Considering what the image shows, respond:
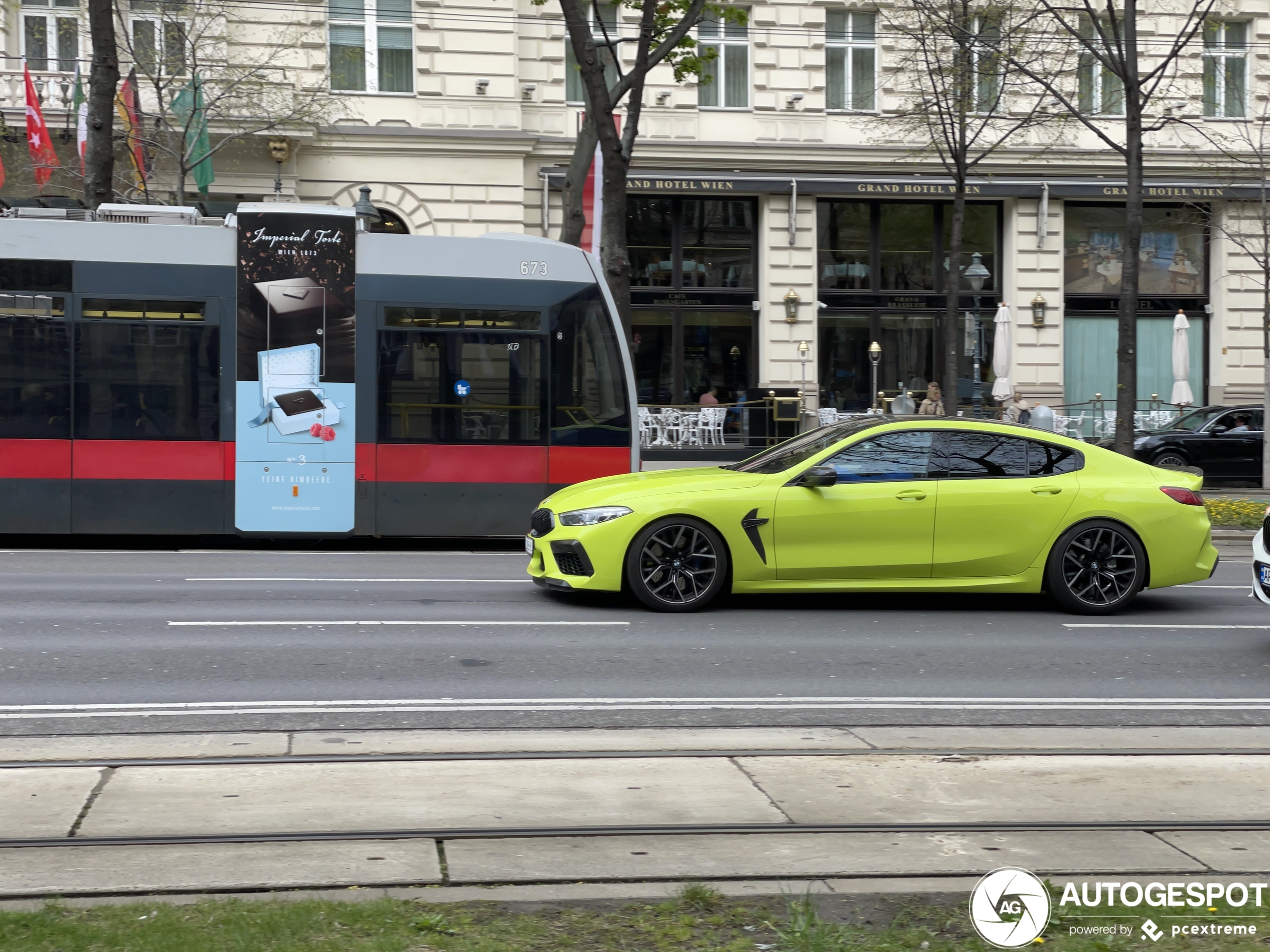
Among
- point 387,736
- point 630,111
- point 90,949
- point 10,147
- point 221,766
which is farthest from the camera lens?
point 10,147

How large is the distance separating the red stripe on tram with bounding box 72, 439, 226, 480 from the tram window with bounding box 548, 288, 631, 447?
3533 mm

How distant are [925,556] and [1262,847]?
18.0 feet

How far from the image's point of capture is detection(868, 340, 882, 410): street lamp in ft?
101

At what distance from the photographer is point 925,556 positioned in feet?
34.4

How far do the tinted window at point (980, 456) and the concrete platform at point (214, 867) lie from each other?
22.1 feet

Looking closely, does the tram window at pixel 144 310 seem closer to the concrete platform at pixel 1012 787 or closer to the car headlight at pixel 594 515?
the car headlight at pixel 594 515

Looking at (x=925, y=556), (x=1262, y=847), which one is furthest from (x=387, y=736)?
(x=925, y=556)

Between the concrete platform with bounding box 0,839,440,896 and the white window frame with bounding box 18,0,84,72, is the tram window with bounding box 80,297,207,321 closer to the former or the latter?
the concrete platform with bounding box 0,839,440,896

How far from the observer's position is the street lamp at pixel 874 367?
3081cm

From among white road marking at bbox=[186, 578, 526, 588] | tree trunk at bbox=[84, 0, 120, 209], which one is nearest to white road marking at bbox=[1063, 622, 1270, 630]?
white road marking at bbox=[186, 578, 526, 588]

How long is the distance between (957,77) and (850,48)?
7819 millimetres

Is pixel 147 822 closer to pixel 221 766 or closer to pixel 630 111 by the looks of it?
pixel 221 766

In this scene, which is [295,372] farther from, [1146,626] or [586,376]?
[1146,626]

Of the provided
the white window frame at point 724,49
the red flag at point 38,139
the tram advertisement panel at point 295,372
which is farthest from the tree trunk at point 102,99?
the white window frame at point 724,49
